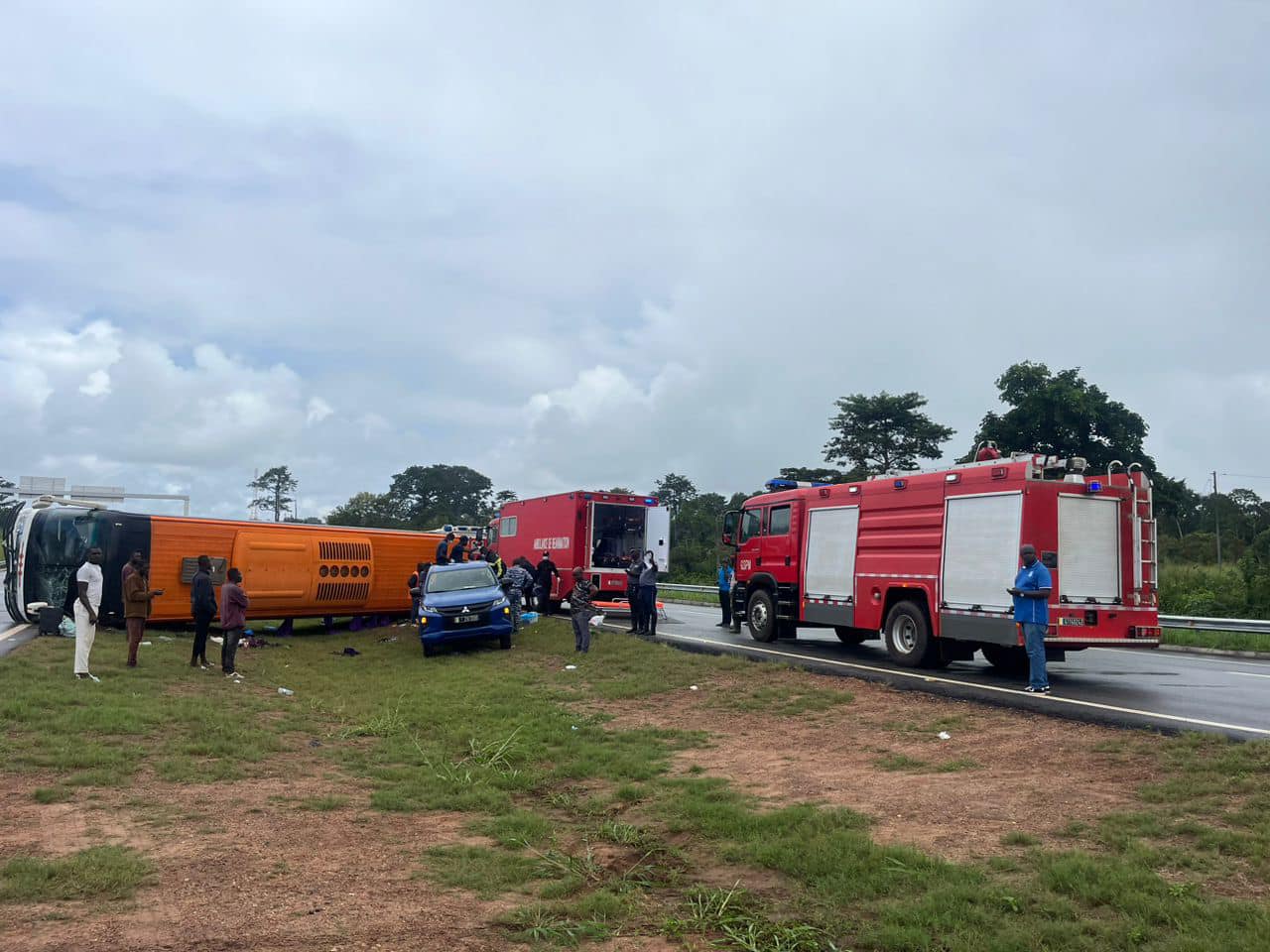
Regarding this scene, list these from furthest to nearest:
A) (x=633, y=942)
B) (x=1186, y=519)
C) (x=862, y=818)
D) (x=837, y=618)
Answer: (x=1186, y=519) → (x=837, y=618) → (x=862, y=818) → (x=633, y=942)

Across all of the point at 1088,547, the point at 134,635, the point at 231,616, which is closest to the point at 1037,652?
the point at 1088,547

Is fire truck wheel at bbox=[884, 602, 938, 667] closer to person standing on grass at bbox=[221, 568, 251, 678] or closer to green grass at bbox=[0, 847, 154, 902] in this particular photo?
person standing on grass at bbox=[221, 568, 251, 678]

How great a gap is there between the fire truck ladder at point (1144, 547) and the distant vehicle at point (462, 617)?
10.7 meters

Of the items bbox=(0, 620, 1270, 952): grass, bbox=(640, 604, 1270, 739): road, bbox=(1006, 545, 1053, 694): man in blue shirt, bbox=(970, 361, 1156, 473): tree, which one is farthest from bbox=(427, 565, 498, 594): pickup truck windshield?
bbox=(970, 361, 1156, 473): tree

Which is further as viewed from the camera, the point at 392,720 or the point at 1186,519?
the point at 1186,519

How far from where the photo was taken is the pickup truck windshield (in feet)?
64.2

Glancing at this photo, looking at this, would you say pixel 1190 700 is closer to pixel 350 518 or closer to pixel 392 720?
pixel 392 720

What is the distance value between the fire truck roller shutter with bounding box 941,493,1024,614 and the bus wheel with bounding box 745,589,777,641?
5147mm

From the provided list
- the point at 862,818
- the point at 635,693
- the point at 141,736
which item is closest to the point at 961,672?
the point at 635,693

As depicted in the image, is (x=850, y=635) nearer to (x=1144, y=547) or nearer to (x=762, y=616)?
(x=762, y=616)

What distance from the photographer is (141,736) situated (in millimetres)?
10109

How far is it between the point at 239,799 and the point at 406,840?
1864mm

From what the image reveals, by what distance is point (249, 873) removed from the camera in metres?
6.07

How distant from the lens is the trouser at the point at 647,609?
19.7 metres
